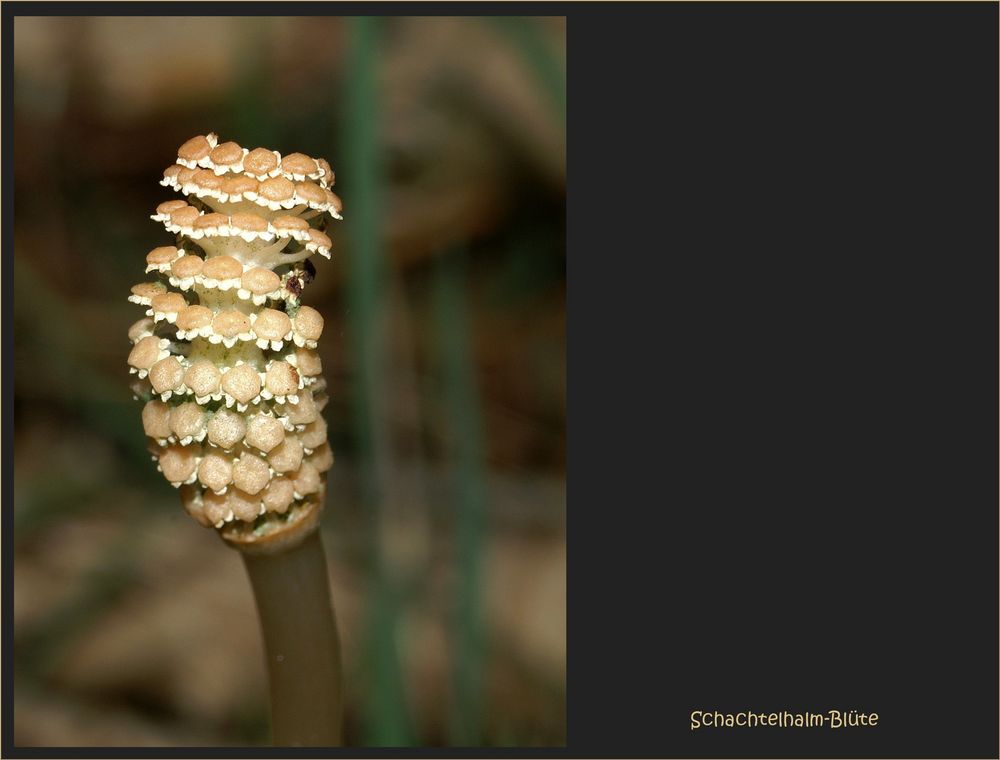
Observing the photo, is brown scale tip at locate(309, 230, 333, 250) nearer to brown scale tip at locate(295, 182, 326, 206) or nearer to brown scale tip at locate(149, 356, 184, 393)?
brown scale tip at locate(295, 182, 326, 206)

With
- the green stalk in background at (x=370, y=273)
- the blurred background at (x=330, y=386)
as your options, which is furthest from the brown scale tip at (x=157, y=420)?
the blurred background at (x=330, y=386)

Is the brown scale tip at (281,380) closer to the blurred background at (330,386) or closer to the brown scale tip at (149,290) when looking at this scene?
the brown scale tip at (149,290)

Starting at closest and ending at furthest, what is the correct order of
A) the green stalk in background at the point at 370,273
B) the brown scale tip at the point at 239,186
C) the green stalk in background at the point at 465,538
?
the brown scale tip at the point at 239,186
the green stalk in background at the point at 370,273
the green stalk in background at the point at 465,538

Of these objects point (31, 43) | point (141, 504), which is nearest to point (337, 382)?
point (141, 504)

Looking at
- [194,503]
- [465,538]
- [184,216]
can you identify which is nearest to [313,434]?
[194,503]

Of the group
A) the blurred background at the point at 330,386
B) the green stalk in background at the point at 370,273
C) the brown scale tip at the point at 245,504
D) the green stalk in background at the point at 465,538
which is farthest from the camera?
the blurred background at the point at 330,386

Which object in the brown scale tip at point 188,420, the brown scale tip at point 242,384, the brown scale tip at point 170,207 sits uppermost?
the brown scale tip at point 170,207
